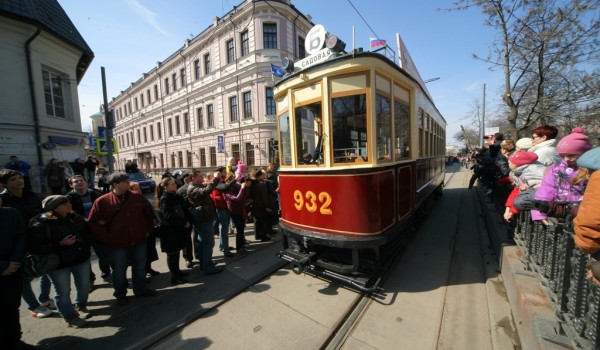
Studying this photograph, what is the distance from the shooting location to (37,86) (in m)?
9.23

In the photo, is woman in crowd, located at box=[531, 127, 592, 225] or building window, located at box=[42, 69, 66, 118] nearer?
woman in crowd, located at box=[531, 127, 592, 225]

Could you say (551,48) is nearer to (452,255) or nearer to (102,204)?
(452,255)

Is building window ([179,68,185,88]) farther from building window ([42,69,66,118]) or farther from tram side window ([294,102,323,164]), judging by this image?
tram side window ([294,102,323,164])

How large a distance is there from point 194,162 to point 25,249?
2158 cm

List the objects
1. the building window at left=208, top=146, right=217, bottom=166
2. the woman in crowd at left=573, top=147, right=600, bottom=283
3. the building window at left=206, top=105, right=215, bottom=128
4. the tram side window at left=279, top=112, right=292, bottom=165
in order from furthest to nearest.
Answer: the building window at left=208, top=146, right=217, bottom=166 < the building window at left=206, top=105, right=215, bottom=128 < the tram side window at left=279, top=112, right=292, bottom=165 < the woman in crowd at left=573, top=147, right=600, bottom=283

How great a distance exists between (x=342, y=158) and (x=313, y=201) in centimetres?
75

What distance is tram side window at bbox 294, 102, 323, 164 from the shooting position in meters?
3.77

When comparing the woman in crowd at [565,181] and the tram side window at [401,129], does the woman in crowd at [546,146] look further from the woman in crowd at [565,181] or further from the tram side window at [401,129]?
the tram side window at [401,129]

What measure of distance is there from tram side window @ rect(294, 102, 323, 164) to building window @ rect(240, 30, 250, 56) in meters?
15.9

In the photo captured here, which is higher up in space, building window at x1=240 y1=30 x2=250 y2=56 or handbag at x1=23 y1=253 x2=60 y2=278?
building window at x1=240 y1=30 x2=250 y2=56

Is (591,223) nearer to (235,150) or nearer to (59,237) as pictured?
(59,237)

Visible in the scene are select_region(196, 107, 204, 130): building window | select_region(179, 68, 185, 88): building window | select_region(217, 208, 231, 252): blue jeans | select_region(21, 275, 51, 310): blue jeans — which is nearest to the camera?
select_region(21, 275, 51, 310): blue jeans

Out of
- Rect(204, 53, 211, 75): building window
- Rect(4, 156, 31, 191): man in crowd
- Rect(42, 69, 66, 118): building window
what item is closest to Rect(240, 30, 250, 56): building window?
Rect(204, 53, 211, 75): building window

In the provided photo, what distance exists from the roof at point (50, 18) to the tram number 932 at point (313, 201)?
1222cm
